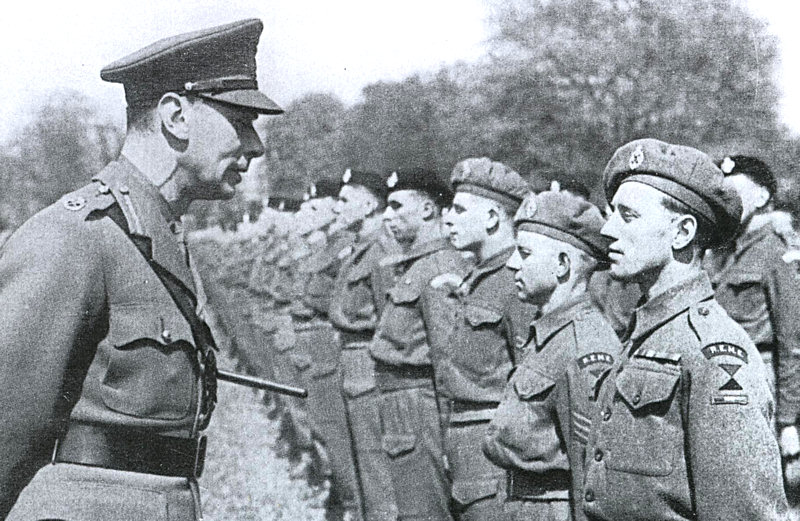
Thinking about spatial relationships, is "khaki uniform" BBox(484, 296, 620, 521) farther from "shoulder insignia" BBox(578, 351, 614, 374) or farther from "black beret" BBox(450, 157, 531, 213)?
"black beret" BBox(450, 157, 531, 213)

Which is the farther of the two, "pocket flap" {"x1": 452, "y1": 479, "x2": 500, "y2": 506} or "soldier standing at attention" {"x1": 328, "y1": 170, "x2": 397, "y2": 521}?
"soldier standing at attention" {"x1": 328, "y1": 170, "x2": 397, "y2": 521}

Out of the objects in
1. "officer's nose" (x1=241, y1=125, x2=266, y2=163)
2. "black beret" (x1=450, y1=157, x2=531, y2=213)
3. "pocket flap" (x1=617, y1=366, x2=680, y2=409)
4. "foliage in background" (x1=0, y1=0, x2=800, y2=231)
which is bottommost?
"pocket flap" (x1=617, y1=366, x2=680, y2=409)

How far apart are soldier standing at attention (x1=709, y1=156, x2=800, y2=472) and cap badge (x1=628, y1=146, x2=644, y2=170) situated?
3280 mm

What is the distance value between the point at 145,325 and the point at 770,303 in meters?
4.53

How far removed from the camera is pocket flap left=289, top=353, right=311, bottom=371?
9.97 m

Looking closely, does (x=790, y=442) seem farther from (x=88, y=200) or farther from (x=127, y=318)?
(x=88, y=200)

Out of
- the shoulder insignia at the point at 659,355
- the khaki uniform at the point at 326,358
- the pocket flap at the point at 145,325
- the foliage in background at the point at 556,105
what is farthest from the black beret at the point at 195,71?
the khaki uniform at the point at 326,358

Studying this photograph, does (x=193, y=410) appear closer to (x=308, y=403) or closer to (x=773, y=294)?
(x=773, y=294)

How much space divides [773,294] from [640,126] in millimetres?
3708

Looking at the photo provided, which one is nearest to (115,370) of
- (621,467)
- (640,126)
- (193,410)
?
(193,410)

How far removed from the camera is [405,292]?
6.57 metres

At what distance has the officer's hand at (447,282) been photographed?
634 centimetres

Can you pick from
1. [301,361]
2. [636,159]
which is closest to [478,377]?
[636,159]

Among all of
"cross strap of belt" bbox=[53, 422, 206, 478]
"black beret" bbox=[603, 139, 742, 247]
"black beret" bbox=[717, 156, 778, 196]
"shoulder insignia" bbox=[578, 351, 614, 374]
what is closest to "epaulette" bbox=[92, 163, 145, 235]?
"cross strap of belt" bbox=[53, 422, 206, 478]
